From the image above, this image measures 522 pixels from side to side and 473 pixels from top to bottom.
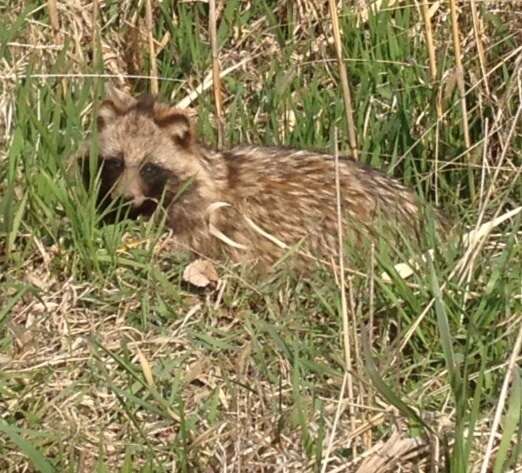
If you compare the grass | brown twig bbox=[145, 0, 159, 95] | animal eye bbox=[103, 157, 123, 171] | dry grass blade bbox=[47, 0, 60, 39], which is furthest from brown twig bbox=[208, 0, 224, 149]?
dry grass blade bbox=[47, 0, 60, 39]

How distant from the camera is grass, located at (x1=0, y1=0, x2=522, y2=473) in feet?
15.3

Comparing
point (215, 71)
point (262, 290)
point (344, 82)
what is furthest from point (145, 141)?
point (262, 290)

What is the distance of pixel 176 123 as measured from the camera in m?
6.45

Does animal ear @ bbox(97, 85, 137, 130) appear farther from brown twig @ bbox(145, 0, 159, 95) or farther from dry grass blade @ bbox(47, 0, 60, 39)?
dry grass blade @ bbox(47, 0, 60, 39)

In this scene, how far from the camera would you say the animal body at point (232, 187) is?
6.30 meters

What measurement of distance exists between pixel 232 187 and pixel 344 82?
2.76ft

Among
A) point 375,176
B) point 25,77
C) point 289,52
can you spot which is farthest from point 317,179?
point 25,77

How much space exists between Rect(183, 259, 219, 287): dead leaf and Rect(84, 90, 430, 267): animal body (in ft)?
1.20

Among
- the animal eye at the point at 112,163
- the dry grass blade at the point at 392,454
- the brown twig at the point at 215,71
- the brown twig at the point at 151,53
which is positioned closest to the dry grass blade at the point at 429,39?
the brown twig at the point at 215,71

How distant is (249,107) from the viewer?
23.1ft

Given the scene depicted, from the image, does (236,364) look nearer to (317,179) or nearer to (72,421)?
(72,421)

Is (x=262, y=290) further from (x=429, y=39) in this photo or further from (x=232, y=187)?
(x=429, y=39)

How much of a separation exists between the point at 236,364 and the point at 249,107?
7.08 feet

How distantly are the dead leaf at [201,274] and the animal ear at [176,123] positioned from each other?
869 mm
